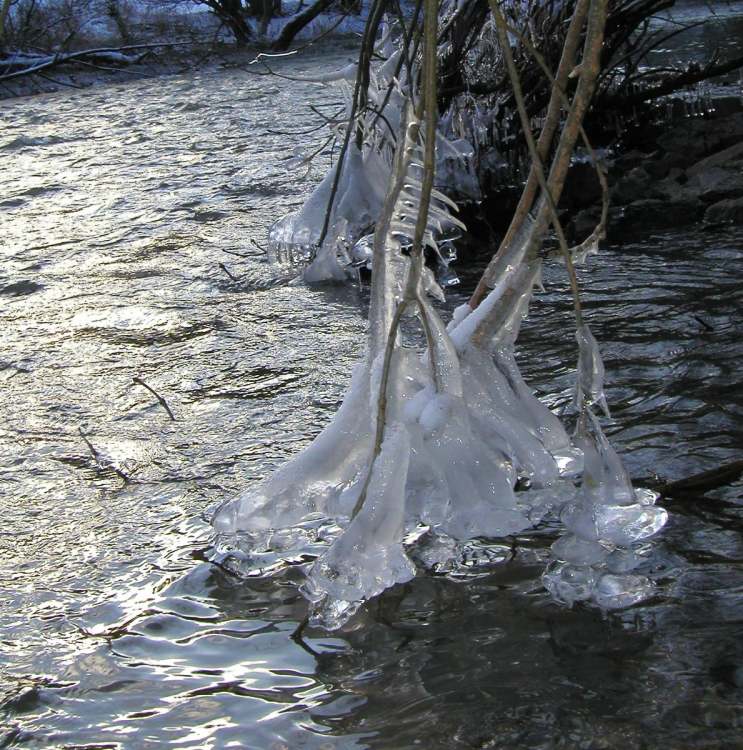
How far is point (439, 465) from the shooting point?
2.26 m

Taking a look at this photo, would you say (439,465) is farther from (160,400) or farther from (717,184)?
(717,184)

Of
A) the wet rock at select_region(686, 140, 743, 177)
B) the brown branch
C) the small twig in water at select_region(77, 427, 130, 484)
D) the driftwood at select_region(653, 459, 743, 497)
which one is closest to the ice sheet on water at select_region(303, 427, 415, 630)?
the driftwood at select_region(653, 459, 743, 497)

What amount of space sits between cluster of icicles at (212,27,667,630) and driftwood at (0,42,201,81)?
1213cm

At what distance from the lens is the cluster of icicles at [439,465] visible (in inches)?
85.5

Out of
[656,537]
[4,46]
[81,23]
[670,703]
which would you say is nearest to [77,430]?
[656,537]

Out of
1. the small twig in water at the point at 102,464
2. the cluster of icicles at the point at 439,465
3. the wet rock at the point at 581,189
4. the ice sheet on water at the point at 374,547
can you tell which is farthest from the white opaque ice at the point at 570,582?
the wet rock at the point at 581,189

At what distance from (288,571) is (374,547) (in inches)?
16.6

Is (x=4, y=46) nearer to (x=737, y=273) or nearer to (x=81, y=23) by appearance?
(x=81, y=23)

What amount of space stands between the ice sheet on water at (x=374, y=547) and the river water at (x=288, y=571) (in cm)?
14

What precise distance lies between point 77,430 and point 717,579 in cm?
207

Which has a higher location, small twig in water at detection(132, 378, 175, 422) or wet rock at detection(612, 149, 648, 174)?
wet rock at detection(612, 149, 648, 174)

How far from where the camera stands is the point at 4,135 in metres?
10.7

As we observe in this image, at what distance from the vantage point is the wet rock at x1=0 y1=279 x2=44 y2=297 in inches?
205

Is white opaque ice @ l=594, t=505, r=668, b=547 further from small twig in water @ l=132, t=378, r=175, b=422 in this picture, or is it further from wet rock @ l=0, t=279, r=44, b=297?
wet rock @ l=0, t=279, r=44, b=297
